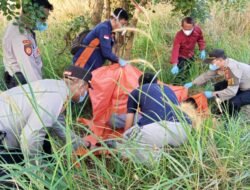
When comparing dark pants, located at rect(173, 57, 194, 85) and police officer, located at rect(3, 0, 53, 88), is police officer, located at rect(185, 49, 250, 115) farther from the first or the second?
police officer, located at rect(3, 0, 53, 88)

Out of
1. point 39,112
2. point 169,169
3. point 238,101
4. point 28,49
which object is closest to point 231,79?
point 238,101

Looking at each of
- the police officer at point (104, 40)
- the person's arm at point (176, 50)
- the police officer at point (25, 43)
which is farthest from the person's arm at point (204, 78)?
the police officer at point (25, 43)

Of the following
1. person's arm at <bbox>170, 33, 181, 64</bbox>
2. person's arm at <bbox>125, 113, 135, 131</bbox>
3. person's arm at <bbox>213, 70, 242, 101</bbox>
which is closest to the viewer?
person's arm at <bbox>125, 113, 135, 131</bbox>

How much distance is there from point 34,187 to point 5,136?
0.51 metres

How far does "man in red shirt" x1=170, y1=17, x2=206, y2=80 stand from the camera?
A: 17.2 feet

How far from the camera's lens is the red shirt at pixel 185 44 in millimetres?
5332

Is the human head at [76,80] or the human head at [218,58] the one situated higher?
the human head at [76,80]

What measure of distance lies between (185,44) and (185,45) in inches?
0.6

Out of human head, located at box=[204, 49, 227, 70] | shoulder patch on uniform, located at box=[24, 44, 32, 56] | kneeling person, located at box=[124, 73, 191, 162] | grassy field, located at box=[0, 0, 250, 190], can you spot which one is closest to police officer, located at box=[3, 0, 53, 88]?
shoulder patch on uniform, located at box=[24, 44, 32, 56]

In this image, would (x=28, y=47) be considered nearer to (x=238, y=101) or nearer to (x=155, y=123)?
(x=155, y=123)

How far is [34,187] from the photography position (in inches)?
90.9

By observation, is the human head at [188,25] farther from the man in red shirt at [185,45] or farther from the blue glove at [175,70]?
the blue glove at [175,70]

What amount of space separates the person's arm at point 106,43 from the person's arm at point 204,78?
101 cm

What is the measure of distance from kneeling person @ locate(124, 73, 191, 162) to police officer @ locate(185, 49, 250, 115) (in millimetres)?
1069
